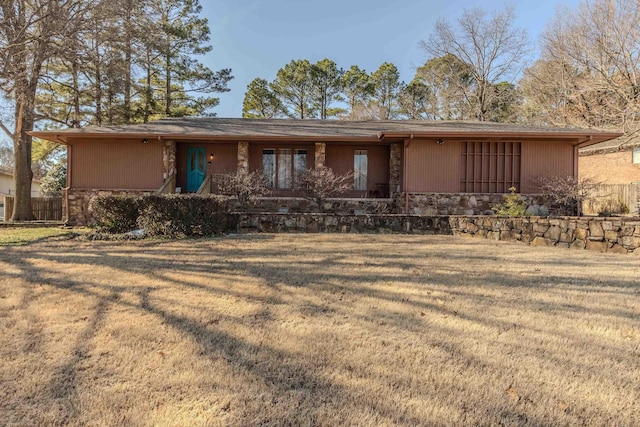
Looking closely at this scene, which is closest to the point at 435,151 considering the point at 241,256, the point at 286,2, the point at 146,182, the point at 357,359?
the point at 241,256

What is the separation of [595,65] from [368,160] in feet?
40.7

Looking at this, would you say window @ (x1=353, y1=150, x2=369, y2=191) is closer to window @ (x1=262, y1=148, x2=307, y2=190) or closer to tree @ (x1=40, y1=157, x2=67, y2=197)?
window @ (x1=262, y1=148, x2=307, y2=190)

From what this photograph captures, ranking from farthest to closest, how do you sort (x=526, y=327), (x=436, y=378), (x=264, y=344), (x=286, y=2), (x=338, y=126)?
(x=286, y=2)
(x=338, y=126)
(x=526, y=327)
(x=264, y=344)
(x=436, y=378)

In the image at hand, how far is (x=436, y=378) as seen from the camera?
197cm

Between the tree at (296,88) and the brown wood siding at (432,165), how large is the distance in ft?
52.1

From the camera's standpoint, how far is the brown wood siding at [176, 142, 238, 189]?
491 inches

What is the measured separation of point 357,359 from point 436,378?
0.45m

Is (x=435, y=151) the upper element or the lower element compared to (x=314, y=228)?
upper

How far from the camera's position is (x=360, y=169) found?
12.7m

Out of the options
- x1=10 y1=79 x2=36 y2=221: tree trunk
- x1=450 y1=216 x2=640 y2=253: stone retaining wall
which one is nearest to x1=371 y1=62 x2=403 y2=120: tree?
x1=450 y1=216 x2=640 y2=253: stone retaining wall

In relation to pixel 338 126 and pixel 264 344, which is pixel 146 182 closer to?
pixel 338 126

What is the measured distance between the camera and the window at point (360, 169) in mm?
12711

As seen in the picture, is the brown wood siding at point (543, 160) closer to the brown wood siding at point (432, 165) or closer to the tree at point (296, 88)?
the brown wood siding at point (432, 165)

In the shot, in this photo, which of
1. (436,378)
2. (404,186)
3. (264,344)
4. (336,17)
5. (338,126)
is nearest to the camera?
(436,378)
